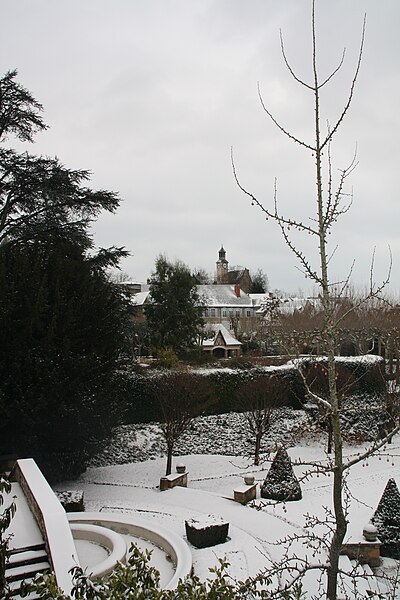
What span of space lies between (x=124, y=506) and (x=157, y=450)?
5755mm

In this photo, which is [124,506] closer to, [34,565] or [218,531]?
[218,531]

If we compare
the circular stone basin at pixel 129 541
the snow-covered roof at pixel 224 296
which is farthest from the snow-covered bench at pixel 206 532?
the snow-covered roof at pixel 224 296

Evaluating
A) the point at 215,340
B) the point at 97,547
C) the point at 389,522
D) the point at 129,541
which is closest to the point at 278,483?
the point at 389,522

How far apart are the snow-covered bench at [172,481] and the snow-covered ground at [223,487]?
22 cm

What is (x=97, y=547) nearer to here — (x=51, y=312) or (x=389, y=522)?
(x=389, y=522)

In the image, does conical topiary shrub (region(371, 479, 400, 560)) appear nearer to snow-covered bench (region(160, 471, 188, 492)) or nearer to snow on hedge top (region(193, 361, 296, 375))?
snow-covered bench (region(160, 471, 188, 492))

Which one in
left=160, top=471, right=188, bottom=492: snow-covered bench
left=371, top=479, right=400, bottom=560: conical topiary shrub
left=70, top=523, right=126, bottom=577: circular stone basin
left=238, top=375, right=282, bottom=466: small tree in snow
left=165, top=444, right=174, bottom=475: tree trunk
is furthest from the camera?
left=238, top=375, right=282, bottom=466: small tree in snow

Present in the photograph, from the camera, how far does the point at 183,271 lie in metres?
28.0

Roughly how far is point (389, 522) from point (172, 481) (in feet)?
18.8

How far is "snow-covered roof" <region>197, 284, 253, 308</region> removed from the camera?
2008 inches

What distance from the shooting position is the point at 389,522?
10.1 m

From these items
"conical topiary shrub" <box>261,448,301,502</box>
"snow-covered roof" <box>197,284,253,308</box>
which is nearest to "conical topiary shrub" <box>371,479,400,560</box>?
"conical topiary shrub" <box>261,448,301,502</box>

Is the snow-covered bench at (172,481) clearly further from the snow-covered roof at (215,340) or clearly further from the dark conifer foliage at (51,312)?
the snow-covered roof at (215,340)

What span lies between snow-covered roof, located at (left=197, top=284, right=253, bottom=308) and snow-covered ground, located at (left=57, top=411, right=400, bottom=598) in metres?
30.0
